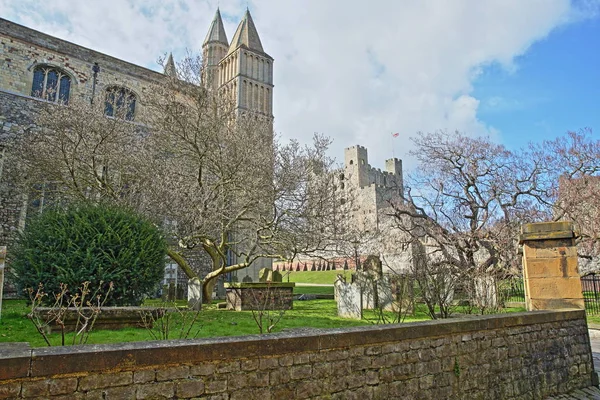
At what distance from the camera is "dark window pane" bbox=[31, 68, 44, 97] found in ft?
64.1

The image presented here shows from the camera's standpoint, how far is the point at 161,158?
14938 millimetres

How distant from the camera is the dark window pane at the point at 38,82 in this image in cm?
1954

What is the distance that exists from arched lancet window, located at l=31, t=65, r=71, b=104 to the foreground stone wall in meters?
19.9

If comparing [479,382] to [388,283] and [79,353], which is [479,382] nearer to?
[79,353]

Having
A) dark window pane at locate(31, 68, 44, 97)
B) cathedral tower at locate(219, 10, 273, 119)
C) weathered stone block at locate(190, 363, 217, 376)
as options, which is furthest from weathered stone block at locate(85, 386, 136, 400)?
cathedral tower at locate(219, 10, 273, 119)

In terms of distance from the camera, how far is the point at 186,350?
131 inches

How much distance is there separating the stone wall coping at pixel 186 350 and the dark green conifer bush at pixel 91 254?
5.84m

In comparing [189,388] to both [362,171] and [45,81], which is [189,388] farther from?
[362,171]

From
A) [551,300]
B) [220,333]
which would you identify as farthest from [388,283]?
[220,333]

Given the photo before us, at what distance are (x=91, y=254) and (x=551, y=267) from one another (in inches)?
359

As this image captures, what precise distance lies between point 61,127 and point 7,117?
720 centimetres

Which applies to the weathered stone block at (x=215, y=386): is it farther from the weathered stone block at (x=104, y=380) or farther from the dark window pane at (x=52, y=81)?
the dark window pane at (x=52, y=81)

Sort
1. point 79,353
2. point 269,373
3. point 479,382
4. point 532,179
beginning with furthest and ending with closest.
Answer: point 532,179 → point 479,382 → point 269,373 → point 79,353

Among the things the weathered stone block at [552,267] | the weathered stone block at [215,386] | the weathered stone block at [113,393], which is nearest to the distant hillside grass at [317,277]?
the weathered stone block at [552,267]
